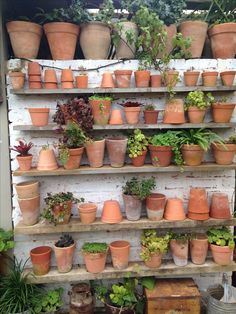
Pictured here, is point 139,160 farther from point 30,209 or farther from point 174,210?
point 30,209

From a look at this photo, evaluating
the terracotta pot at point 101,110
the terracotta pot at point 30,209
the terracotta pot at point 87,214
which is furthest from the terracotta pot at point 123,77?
the terracotta pot at point 30,209

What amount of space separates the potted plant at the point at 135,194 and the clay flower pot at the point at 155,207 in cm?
6

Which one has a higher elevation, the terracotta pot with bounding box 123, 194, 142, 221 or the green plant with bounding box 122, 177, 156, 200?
the green plant with bounding box 122, 177, 156, 200

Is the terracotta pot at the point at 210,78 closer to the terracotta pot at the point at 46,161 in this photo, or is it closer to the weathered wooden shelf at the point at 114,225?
the weathered wooden shelf at the point at 114,225

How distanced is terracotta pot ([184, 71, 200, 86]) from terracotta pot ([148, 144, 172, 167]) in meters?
0.57

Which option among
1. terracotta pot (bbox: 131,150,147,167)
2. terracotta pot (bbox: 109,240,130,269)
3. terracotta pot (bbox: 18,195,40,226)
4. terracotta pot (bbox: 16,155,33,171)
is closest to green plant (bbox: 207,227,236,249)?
terracotta pot (bbox: 109,240,130,269)

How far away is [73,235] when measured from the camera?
2.55 metres

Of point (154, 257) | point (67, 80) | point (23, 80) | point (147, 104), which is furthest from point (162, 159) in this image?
point (23, 80)

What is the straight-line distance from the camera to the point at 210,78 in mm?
2344

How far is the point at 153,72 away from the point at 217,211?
1300 millimetres

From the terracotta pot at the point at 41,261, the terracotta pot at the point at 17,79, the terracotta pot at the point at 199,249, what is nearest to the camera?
the terracotta pot at the point at 17,79

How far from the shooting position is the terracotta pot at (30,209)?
2.27 m

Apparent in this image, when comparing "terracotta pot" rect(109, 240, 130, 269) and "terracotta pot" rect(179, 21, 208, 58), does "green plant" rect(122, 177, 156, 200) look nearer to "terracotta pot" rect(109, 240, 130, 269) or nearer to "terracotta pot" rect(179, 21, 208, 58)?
"terracotta pot" rect(109, 240, 130, 269)

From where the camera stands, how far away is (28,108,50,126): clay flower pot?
7.42ft
